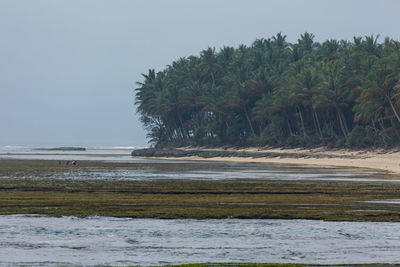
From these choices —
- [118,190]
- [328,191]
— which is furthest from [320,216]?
[118,190]

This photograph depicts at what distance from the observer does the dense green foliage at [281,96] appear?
9288cm

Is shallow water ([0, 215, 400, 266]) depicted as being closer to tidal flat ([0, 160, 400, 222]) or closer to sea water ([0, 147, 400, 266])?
sea water ([0, 147, 400, 266])

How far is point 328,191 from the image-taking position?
3634 centimetres

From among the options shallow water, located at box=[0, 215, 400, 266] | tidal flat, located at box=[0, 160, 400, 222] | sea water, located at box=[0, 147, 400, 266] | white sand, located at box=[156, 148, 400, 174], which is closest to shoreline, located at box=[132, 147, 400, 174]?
white sand, located at box=[156, 148, 400, 174]

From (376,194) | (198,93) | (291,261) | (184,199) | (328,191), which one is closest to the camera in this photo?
(291,261)

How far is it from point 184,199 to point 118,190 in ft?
20.0

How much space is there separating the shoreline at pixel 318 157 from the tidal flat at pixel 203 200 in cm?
2661

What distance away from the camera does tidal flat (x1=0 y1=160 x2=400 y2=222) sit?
2547 cm

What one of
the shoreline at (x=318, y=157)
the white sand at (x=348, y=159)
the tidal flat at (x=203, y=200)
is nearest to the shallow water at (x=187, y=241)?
the tidal flat at (x=203, y=200)

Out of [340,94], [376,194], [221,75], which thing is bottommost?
[376,194]

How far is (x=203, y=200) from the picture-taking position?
31188 mm

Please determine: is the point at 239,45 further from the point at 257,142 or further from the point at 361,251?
the point at 361,251

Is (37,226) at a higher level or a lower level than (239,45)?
lower

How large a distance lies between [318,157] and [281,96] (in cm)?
2595
